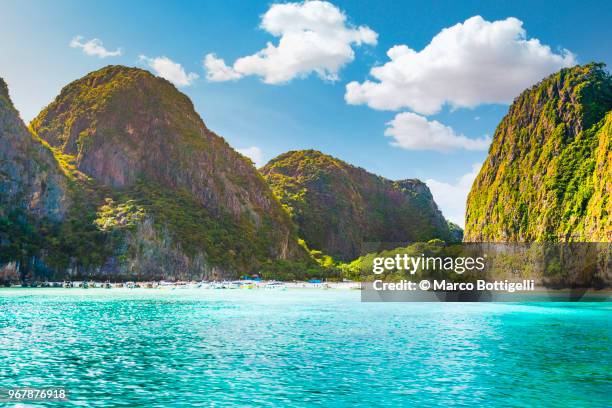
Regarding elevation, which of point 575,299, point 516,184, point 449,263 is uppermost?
point 516,184

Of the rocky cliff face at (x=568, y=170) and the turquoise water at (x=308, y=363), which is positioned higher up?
the rocky cliff face at (x=568, y=170)

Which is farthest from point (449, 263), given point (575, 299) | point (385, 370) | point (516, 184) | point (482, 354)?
point (385, 370)

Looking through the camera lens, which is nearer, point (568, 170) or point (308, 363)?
point (308, 363)

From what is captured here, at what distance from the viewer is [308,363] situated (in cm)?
3600

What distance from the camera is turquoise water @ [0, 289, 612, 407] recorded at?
27.0 metres

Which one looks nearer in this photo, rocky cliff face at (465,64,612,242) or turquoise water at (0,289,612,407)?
turquoise water at (0,289,612,407)

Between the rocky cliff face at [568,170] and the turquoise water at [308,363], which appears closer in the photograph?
the turquoise water at [308,363]

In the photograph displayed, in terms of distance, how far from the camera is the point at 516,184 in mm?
199250

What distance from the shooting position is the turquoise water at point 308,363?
27047 millimetres

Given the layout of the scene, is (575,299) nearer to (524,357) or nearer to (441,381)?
(524,357)

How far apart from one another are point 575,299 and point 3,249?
17149 centimetres

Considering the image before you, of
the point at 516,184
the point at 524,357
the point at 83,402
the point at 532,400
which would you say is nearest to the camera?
the point at 83,402

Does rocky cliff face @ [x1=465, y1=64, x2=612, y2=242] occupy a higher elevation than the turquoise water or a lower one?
higher

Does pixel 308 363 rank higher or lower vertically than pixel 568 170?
lower
